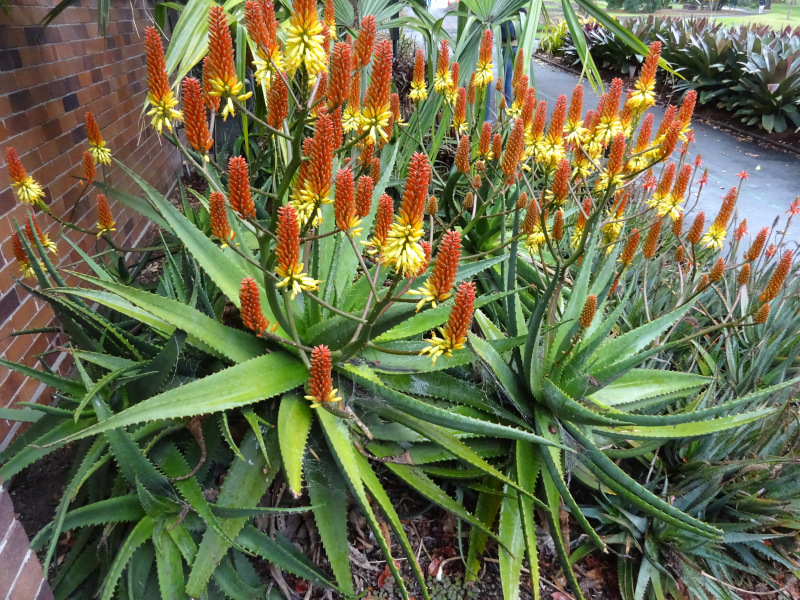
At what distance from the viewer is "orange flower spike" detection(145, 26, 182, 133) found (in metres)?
0.95

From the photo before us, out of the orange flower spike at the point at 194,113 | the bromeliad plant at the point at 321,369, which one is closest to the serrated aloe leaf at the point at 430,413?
the bromeliad plant at the point at 321,369

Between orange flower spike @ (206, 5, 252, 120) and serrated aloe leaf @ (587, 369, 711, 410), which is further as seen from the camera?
serrated aloe leaf @ (587, 369, 711, 410)

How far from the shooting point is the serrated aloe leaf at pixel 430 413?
3.89 feet

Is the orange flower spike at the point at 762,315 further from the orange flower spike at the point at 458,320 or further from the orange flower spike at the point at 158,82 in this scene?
the orange flower spike at the point at 158,82

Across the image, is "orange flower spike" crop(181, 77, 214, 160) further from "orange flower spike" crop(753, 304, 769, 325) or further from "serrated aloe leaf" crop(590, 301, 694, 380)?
"orange flower spike" crop(753, 304, 769, 325)

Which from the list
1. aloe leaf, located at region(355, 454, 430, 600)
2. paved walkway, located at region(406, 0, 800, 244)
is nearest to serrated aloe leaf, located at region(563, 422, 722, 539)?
aloe leaf, located at region(355, 454, 430, 600)

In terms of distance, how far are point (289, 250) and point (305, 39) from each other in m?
0.40

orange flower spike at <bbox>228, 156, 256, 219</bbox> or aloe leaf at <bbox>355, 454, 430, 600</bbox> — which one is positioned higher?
orange flower spike at <bbox>228, 156, 256, 219</bbox>

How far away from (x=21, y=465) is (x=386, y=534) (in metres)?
0.99

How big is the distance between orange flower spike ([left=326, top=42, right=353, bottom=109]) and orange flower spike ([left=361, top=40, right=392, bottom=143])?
6cm

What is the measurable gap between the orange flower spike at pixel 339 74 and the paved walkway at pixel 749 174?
3020 mm

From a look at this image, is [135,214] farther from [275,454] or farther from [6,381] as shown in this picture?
[275,454]

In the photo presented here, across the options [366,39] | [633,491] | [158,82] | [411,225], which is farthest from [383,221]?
[633,491]

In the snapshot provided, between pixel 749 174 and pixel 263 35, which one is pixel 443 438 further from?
pixel 749 174
